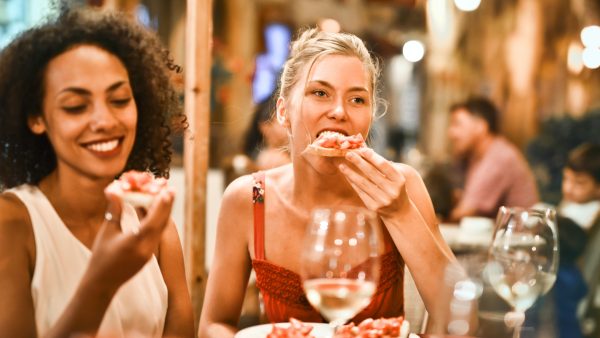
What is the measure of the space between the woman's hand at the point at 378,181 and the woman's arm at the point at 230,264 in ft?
1.73

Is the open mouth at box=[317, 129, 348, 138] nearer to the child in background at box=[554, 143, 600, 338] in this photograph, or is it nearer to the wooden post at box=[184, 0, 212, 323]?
the wooden post at box=[184, 0, 212, 323]

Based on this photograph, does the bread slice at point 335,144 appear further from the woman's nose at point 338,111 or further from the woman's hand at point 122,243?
the woman's hand at point 122,243

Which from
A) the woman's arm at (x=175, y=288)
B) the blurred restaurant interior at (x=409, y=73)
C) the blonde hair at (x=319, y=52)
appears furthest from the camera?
the blurred restaurant interior at (x=409, y=73)

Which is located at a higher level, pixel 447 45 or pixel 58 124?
pixel 447 45

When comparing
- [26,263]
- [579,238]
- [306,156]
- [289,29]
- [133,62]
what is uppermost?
[289,29]

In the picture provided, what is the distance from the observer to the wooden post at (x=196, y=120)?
8.32 feet

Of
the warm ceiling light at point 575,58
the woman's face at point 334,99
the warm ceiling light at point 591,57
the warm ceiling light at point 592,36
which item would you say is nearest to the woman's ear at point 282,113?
the woman's face at point 334,99

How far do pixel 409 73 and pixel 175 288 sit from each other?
1666 cm

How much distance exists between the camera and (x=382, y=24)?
16469mm

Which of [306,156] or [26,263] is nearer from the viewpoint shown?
[26,263]

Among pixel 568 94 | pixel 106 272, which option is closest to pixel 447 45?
pixel 568 94

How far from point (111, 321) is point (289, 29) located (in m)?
11.5

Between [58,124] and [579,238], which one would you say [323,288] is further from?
[579,238]

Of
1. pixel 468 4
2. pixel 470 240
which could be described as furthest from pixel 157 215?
pixel 468 4
